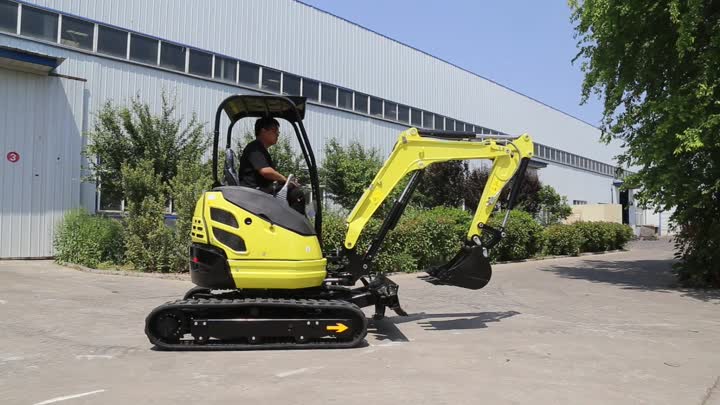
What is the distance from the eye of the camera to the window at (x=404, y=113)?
2795cm

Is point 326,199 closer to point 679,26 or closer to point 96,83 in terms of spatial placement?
point 96,83

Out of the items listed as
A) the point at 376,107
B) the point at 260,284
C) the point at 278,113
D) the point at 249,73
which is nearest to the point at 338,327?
the point at 260,284

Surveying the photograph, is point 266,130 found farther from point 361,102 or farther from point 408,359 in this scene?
point 361,102

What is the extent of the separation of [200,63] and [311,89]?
5.27 m

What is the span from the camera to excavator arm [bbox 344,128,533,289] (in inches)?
267

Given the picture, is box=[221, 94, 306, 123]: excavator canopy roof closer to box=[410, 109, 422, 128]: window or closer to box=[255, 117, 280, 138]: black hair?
box=[255, 117, 280, 138]: black hair

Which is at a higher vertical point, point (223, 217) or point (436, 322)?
point (223, 217)

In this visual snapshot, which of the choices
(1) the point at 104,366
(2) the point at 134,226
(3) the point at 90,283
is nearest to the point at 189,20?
(2) the point at 134,226

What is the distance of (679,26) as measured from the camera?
36.1 feet

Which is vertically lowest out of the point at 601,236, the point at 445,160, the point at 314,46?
the point at 601,236

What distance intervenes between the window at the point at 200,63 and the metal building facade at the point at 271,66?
0.29 m

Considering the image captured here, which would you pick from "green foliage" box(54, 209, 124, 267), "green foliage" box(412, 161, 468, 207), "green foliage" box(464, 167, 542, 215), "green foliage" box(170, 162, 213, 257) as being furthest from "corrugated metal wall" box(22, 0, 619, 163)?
"green foliage" box(170, 162, 213, 257)

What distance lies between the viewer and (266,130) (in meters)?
6.49

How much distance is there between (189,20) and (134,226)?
8834 millimetres
